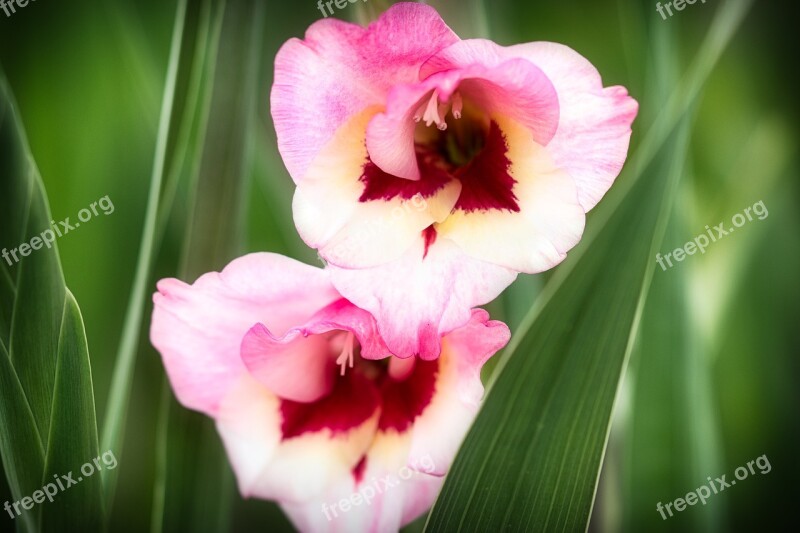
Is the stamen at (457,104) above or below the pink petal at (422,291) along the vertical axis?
above

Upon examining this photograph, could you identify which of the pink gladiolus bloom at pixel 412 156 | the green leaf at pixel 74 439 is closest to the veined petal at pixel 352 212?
the pink gladiolus bloom at pixel 412 156

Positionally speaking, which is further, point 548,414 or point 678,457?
point 678,457

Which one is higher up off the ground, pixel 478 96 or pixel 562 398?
pixel 478 96

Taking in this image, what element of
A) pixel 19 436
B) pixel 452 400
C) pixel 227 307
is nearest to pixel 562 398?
pixel 452 400

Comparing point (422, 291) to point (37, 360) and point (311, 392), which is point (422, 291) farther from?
point (37, 360)

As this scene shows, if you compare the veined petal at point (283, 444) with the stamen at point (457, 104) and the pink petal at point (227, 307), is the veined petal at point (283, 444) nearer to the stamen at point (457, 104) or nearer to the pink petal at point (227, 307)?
the pink petal at point (227, 307)

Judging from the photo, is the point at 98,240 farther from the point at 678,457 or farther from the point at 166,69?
the point at 678,457

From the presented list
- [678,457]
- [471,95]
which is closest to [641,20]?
[471,95]
